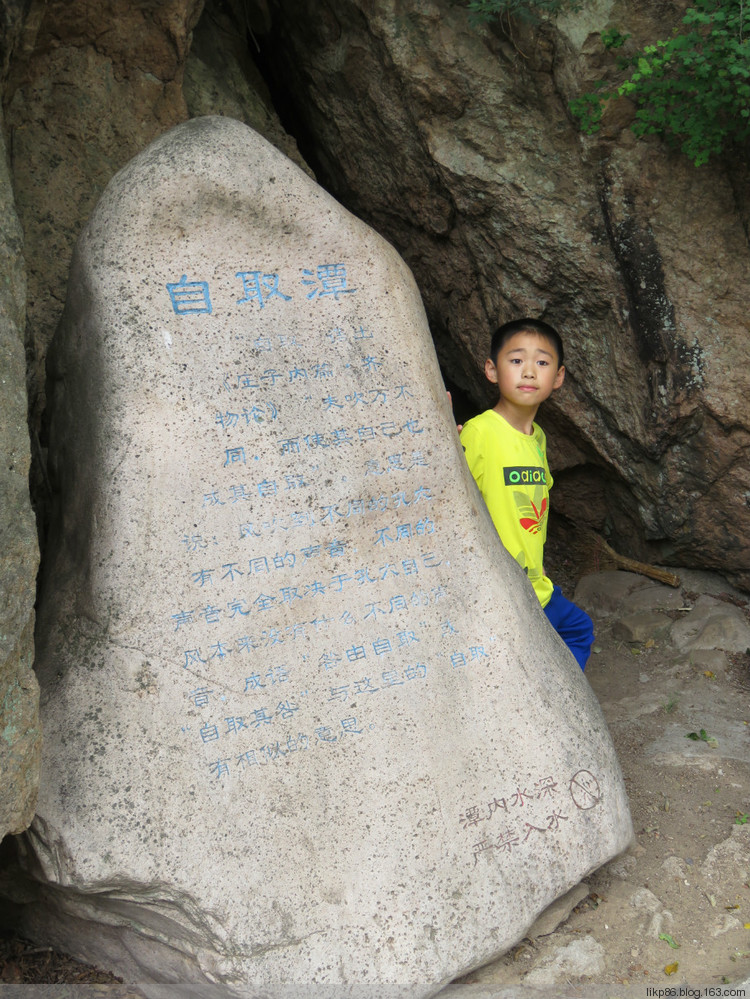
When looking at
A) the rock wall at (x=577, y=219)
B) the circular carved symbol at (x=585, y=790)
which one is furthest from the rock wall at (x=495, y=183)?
the circular carved symbol at (x=585, y=790)

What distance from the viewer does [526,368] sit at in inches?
127

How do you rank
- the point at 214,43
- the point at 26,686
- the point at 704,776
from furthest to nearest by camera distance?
the point at 214,43 < the point at 704,776 < the point at 26,686

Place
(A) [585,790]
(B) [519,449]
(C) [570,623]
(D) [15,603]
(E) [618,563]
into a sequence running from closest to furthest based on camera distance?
(D) [15,603] < (A) [585,790] < (B) [519,449] < (C) [570,623] < (E) [618,563]

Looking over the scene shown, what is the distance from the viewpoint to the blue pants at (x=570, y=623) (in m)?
3.34

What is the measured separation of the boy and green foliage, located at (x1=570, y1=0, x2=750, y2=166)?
0.93 meters

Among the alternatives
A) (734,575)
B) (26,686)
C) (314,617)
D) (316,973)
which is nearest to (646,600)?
(734,575)

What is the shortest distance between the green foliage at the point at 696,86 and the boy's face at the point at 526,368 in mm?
940

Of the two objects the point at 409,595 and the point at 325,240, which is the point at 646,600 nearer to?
the point at 409,595

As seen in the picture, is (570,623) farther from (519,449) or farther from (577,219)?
(577,219)

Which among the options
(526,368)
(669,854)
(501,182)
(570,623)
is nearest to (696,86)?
(501,182)

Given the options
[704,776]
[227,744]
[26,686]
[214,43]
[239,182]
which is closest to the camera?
[26,686]

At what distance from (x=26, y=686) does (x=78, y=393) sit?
2.84 ft

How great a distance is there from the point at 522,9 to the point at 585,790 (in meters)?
2.77

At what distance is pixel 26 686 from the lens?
2.23m
